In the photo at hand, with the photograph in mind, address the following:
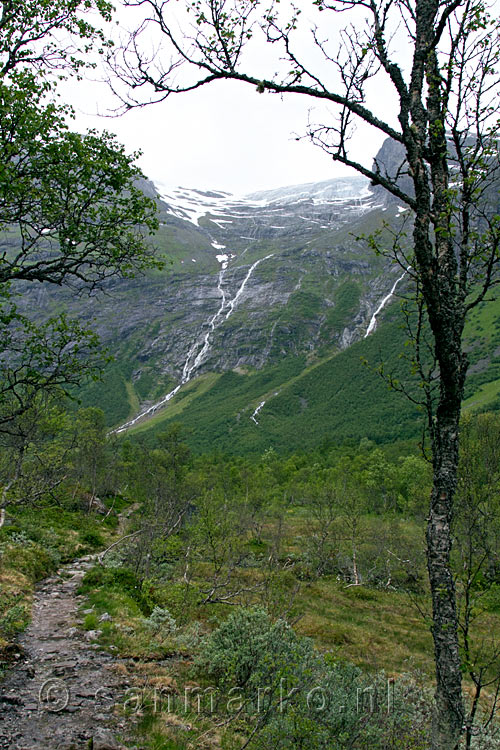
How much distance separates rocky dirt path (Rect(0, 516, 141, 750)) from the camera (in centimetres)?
658

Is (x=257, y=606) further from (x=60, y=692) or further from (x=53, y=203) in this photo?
(x=53, y=203)

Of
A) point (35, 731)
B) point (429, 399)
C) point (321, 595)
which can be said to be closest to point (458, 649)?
point (429, 399)

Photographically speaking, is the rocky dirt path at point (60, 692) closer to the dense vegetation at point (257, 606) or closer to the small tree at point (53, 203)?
the dense vegetation at point (257, 606)

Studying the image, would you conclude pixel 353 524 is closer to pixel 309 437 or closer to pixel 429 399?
pixel 429 399

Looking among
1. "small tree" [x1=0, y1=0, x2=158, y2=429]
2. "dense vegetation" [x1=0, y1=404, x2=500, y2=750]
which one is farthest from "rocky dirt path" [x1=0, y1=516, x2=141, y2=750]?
"small tree" [x1=0, y1=0, x2=158, y2=429]

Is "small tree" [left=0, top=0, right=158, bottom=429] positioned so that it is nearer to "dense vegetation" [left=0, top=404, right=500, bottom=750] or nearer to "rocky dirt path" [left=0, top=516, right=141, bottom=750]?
"dense vegetation" [left=0, top=404, right=500, bottom=750]

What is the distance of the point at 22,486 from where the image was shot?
22.1 feet

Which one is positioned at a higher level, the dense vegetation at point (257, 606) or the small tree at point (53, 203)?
the small tree at point (53, 203)

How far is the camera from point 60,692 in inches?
331

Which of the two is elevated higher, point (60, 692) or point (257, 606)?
point (60, 692)

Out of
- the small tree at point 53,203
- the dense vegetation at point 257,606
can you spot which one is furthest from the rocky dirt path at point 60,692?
the small tree at point 53,203

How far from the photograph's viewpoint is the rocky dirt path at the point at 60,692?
658 centimetres

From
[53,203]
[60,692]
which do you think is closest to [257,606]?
[60,692]

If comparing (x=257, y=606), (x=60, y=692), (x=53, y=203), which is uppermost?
(x=53, y=203)
